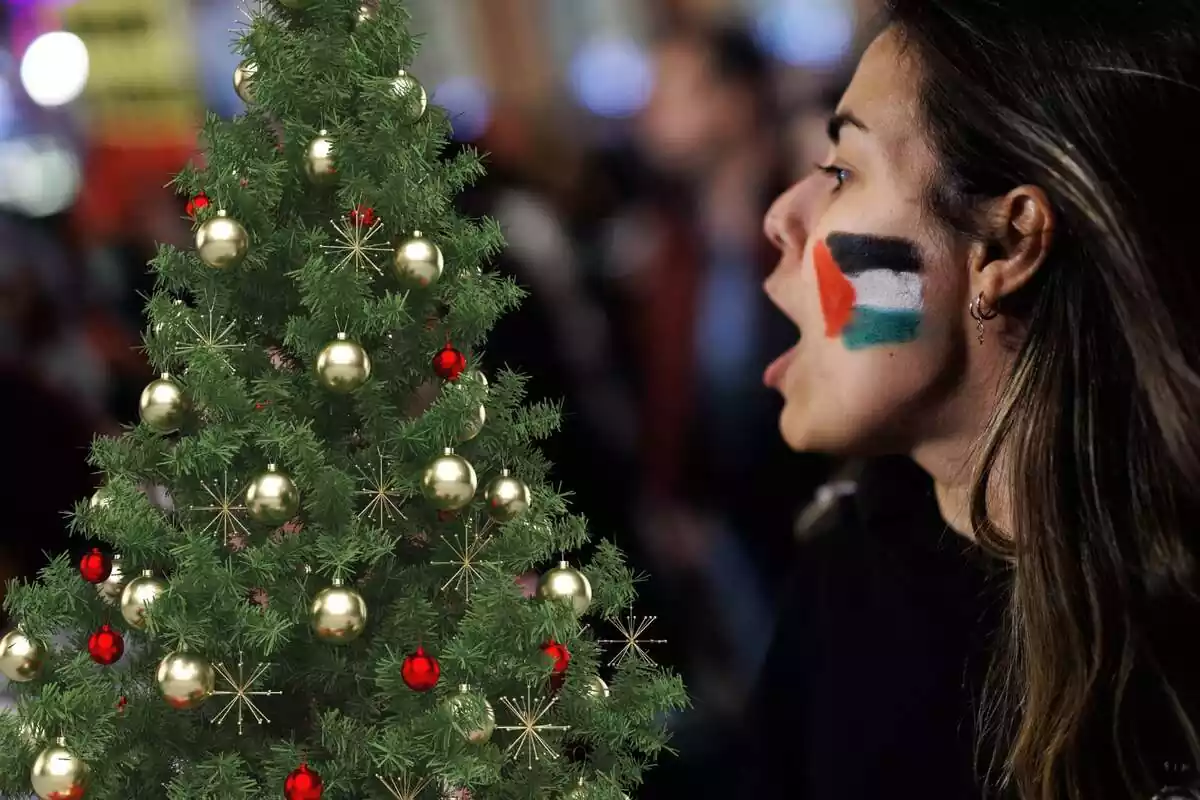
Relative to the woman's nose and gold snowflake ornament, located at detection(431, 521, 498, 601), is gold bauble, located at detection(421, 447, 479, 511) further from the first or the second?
the woman's nose

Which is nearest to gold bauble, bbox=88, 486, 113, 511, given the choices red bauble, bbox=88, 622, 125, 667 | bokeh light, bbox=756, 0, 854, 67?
red bauble, bbox=88, 622, 125, 667

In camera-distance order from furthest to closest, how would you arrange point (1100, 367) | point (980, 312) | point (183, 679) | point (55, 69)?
1. point (55, 69)
2. point (980, 312)
3. point (1100, 367)
4. point (183, 679)

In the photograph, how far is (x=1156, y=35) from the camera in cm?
124

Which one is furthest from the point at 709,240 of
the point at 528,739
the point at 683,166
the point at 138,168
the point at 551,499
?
the point at 138,168

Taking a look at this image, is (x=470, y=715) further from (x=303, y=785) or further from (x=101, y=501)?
(x=101, y=501)

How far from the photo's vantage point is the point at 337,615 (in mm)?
1177

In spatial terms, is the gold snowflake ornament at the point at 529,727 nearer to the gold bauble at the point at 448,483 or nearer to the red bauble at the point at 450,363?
the gold bauble at the point at 448,483

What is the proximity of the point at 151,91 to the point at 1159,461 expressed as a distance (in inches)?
59.8

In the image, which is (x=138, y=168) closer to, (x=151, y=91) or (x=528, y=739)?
(x=151, y=91)

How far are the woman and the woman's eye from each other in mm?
23

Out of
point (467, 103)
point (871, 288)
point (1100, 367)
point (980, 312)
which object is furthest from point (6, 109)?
point (1100, 367)

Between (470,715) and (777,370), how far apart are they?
2.40ft

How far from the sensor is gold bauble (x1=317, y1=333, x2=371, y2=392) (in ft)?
3.94

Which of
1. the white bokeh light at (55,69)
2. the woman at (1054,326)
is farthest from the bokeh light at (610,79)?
the white bokeh light at (55,69)
